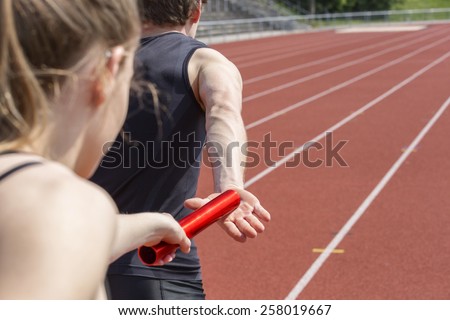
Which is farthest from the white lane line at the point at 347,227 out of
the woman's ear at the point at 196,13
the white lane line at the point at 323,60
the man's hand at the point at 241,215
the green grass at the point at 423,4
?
the green grass at the point at 423,4

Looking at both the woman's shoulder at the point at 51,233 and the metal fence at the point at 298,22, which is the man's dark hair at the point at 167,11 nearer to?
the woman's shoulder at the point at 51,233

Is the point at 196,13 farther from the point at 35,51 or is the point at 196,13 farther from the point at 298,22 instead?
the point at 298,22

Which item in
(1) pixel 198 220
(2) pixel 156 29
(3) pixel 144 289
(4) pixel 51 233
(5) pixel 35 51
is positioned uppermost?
(5) pixel 35 51

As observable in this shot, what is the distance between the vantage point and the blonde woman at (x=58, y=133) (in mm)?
829

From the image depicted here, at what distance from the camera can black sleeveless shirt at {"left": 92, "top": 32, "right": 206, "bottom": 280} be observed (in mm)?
2189

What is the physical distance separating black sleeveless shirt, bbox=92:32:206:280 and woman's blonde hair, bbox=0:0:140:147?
120 centimetres

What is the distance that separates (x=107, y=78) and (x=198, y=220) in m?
0.53

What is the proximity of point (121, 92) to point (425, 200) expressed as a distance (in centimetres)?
602

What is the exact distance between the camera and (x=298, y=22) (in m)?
40.5

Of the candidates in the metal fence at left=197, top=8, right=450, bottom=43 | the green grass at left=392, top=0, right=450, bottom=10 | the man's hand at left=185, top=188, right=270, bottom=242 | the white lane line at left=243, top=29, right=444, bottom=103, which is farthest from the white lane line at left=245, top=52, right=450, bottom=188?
the green grass at left=392, top=0, right=450, bottom=10

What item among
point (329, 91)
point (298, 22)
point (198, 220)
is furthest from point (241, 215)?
point (298, 22)

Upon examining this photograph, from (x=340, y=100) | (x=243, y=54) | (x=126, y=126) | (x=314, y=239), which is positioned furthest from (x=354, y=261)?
(x=243, y=54)

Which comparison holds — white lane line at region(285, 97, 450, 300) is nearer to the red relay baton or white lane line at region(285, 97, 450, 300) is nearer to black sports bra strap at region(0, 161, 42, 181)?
the red relay baton

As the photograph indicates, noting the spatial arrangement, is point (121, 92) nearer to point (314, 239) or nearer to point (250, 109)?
point (314, 239)
